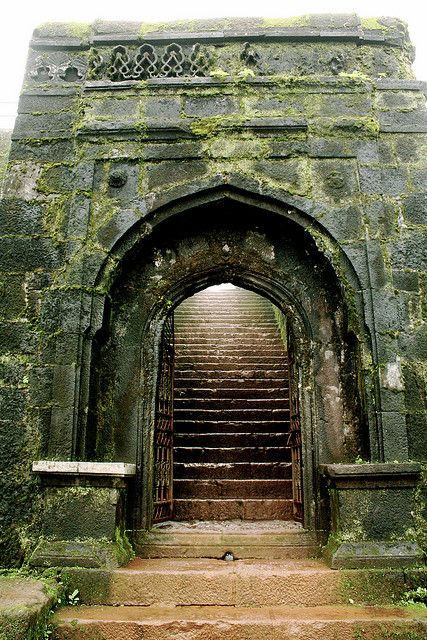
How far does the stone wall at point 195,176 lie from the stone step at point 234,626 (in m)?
1.20

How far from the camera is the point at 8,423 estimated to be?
4691mm

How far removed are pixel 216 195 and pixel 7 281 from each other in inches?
79.6

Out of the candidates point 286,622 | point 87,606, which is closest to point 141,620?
point 87,606

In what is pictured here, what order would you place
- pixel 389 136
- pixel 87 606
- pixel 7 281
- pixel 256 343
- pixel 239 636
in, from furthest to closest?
pixel 256 343 → pixel 389 136 → pixel 7 281 → pixel 87 606 → pixel 239 636

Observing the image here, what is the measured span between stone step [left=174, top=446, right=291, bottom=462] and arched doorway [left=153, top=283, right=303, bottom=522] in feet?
0.04

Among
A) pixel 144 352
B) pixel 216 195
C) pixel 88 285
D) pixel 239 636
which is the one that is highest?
pixel 216 195

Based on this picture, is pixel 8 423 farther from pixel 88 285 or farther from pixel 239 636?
pixel 239 636

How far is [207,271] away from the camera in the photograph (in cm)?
547

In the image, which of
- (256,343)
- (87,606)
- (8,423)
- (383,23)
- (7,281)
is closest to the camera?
(87,606)

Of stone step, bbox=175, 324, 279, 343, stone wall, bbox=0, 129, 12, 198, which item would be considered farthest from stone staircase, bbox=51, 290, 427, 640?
stone wall, bbox=0, 129, 12, 198

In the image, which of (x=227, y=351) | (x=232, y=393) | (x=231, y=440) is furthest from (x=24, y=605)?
(x=227, y=351)

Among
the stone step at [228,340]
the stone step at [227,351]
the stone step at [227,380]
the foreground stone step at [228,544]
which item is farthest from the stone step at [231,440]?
the foreground stone step at [228,544]

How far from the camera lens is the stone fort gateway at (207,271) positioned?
14.3ft

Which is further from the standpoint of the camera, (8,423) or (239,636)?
(8,423)
